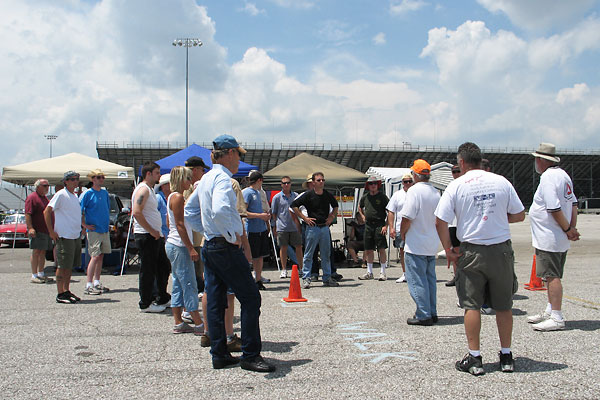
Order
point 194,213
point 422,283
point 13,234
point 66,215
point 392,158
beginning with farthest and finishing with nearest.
Result: point 392,158
point 13,234
point 66,215
point 422,283
point 194,213

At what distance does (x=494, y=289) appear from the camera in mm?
3914

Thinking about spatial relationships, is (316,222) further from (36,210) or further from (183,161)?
(36,210)

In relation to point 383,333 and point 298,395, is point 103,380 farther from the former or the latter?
point 383,333

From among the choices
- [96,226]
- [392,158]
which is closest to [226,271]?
[96,226]

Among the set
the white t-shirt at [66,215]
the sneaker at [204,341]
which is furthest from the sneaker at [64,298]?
the sneaker at [204,341]

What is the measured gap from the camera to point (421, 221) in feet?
19.2

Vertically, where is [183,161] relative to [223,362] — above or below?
above

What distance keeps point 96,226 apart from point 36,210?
5.46ft

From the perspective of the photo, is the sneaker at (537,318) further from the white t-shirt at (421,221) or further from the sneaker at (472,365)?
the sneaker at (472,365)

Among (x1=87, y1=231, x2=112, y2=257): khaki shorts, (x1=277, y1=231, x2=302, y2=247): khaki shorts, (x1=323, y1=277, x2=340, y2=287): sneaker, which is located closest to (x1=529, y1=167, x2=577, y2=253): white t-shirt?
(x1=323, y1=277, x2=340, y2=287): sneaker

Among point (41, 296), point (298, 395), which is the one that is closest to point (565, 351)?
point (298, 395)

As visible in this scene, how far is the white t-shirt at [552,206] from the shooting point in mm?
5230

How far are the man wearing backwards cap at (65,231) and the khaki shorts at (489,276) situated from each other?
18.3 ft

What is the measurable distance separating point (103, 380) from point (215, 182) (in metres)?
1.74
